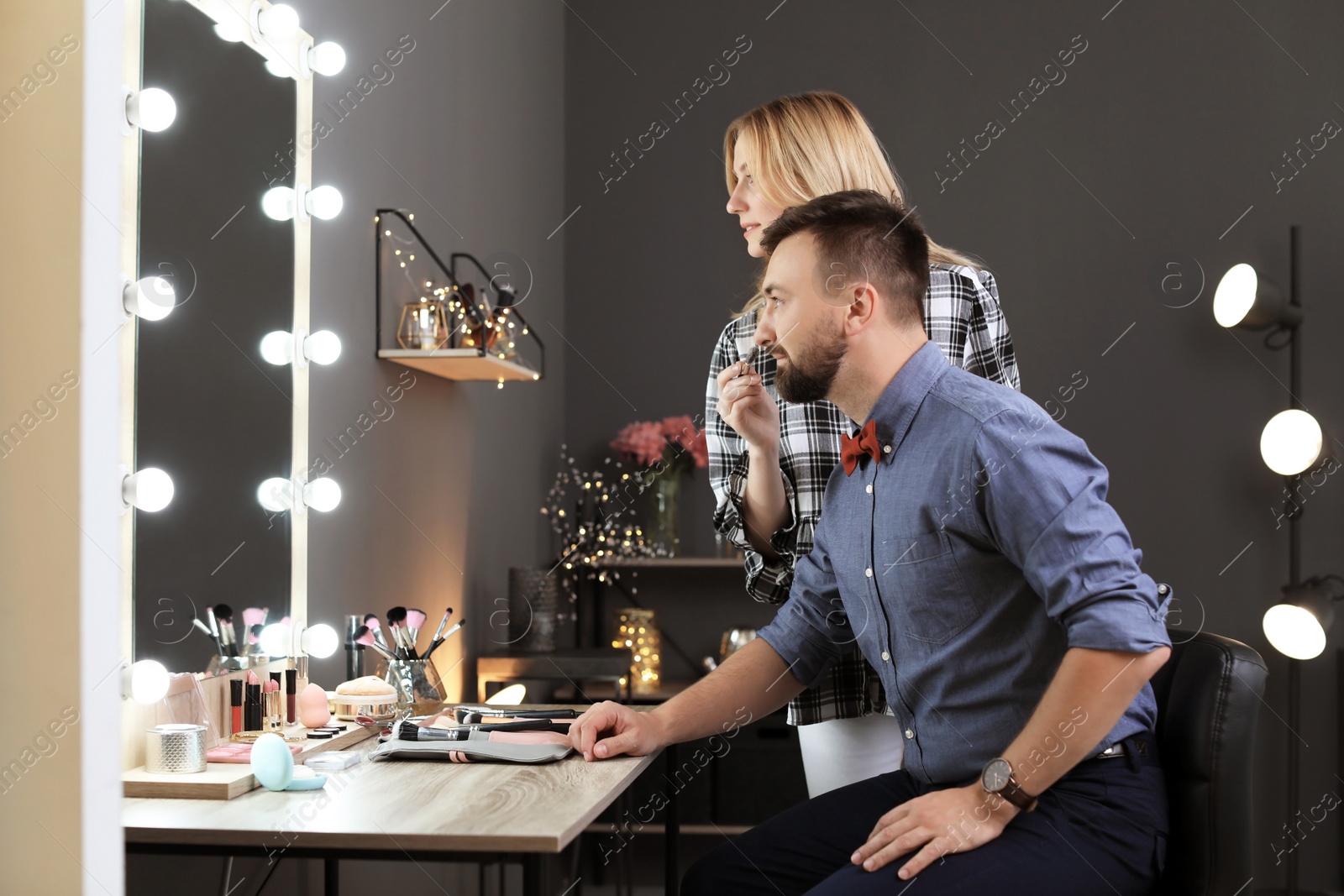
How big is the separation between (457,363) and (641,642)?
4.25 feet

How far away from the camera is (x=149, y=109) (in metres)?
1.42

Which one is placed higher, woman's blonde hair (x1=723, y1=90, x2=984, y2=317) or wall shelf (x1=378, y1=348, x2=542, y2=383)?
woman's blonde hair (x1=723, y1=90, x2=984, y2=317)

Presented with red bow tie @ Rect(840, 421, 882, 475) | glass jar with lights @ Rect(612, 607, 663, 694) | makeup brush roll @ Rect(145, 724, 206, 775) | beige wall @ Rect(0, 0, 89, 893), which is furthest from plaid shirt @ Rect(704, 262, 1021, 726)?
glass jar with lights @ Rect(612, 607, 663, 694)

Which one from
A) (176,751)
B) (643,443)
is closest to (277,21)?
(176,751)

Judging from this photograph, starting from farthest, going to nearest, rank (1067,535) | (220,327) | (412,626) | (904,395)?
(412,626), (220,327), (904,395), (1067,535)

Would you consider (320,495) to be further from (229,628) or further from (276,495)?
(229,628)

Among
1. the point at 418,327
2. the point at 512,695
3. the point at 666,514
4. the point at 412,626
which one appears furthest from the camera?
the point at 666,514

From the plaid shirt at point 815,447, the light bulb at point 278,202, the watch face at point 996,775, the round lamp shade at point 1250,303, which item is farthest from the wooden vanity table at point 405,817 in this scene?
the round lamp shade at point 1250,303

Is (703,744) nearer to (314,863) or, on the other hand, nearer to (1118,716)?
(314,863)

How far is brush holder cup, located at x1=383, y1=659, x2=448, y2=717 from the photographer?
5.49ft

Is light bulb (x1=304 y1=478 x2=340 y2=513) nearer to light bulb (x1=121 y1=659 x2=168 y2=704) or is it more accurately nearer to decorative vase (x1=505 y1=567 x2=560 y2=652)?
light bulb (x1=121 y1=659 x2=168 y2=704)

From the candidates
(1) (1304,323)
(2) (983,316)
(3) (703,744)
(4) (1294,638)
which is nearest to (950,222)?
(1) (1304,323)

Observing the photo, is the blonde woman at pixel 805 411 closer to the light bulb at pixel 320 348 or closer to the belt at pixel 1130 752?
the belt at pixel 1130 752

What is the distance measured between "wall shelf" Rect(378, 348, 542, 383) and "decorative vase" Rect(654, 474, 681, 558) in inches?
38.4
